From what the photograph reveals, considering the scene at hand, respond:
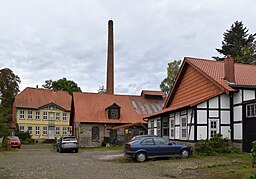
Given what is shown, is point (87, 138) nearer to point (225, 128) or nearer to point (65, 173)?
point (225, 128)

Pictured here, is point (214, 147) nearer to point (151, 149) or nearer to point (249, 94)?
point (249, 94)

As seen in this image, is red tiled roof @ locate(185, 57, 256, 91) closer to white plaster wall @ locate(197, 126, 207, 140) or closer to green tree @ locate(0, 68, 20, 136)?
white plaster wall @ locate(197, 126, 207, 140)

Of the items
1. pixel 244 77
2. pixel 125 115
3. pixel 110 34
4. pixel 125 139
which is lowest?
pixel 125 139

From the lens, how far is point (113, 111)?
4472 cm

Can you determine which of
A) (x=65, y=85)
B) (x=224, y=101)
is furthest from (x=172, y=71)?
(x=224, y=101)

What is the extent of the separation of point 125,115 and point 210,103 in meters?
22.5

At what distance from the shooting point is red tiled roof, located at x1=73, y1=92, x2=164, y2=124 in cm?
4343

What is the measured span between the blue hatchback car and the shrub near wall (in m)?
1.49

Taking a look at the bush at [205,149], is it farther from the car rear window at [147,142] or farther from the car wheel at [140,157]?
the car wheel at [140,157]

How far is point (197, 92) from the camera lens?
91.5ft

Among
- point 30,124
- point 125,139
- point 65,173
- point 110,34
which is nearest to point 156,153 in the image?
point 65,173

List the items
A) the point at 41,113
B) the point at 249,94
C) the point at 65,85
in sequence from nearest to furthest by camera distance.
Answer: the point at 249,94
the point at 41,113
the point at 65,85

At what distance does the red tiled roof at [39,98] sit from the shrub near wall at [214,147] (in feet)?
144

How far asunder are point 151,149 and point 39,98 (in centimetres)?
4667
